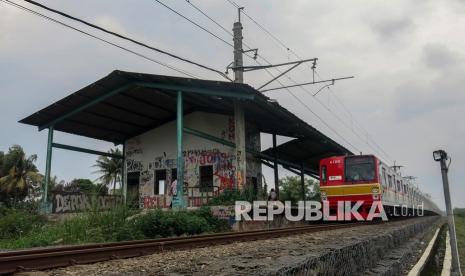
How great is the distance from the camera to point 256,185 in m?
23.7

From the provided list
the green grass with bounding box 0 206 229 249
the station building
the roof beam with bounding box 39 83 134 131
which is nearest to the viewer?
the green grass with bounding box 0 206 229 249

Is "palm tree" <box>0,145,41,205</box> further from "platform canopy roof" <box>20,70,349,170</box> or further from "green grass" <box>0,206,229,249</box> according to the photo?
"green grass" <box>0,206,229,249</box>

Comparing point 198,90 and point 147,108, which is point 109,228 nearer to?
point 198,90

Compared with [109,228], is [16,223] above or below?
above

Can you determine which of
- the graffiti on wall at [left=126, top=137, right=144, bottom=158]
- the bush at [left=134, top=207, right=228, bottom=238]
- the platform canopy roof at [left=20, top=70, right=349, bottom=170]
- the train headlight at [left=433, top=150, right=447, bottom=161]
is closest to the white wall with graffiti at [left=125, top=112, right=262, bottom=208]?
the graffiti on wall at [left=126, top=137, right=144, bottom=158]

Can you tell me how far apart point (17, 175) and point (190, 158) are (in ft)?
104

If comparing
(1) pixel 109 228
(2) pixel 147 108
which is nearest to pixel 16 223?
(1) pixel 109 228

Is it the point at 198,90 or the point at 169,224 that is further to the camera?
the point at 198,90

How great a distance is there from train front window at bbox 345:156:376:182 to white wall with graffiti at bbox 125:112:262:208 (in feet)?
19.8

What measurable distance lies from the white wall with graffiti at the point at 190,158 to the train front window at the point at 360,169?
6.03 meters

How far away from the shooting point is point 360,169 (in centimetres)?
1752

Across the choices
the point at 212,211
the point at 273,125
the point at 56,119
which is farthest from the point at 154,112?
the point at 212,211

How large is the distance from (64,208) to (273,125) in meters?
10.7

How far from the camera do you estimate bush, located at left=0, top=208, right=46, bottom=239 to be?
562 inches
